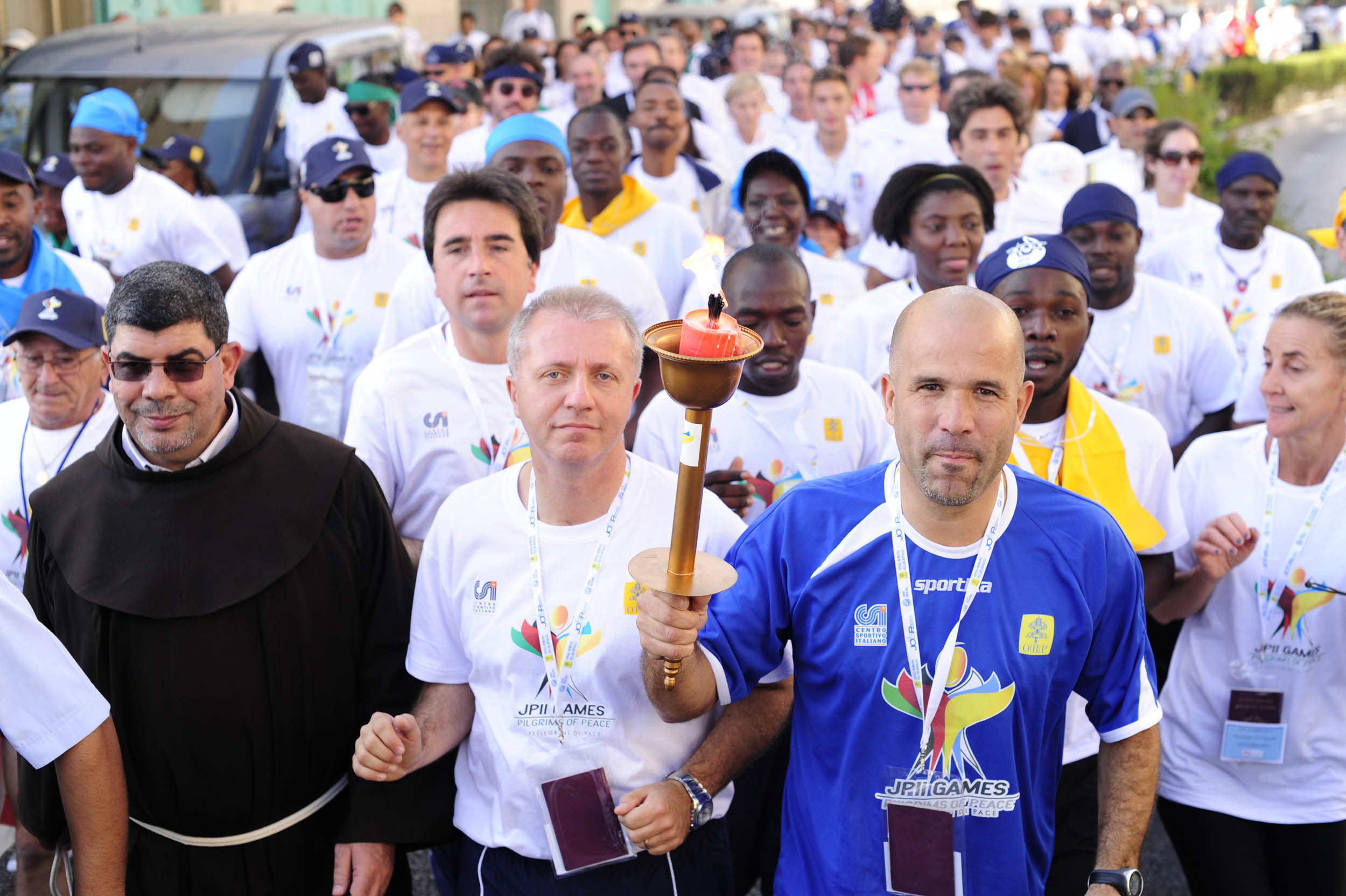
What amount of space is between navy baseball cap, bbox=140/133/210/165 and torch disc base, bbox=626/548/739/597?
23.1 feet

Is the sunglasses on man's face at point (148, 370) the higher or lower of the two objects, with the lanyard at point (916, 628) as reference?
higher

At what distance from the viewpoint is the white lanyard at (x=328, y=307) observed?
18.1 feet

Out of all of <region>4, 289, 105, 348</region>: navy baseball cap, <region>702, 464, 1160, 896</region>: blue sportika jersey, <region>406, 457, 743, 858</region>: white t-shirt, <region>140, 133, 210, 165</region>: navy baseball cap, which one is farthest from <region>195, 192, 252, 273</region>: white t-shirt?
<region>702, 464, 1160, 896</region>: blue sportika jersey

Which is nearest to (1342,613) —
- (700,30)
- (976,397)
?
(976,397)

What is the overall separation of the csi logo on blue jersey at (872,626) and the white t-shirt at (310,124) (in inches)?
300

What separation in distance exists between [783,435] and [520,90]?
19.2 feet

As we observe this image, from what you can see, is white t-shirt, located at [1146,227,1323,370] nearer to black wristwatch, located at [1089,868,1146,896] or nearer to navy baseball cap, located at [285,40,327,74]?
black wristwatch, located at [1089,868,1146,896]

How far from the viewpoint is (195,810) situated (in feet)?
10.6

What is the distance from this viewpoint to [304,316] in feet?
18.2

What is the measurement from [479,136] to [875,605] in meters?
6.72

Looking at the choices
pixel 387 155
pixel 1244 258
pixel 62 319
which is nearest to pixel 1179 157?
pixel 1244 258

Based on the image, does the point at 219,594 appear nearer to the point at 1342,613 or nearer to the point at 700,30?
the point at 1342,613

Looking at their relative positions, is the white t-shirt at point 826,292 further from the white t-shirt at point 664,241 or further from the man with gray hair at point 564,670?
the man with gray hair at point 564,670

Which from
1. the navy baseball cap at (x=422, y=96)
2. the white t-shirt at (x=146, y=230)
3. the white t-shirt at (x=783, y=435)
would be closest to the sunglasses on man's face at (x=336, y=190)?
the white t-shirt at (x=146, y=230)
